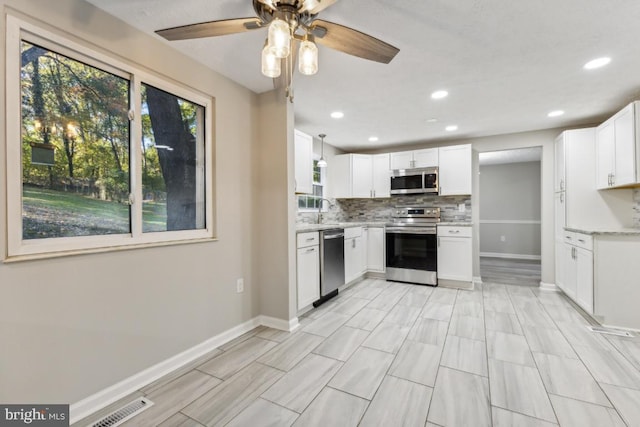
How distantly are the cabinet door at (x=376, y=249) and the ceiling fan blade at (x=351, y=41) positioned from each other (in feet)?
10.9

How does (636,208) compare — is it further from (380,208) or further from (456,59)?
(380,208)

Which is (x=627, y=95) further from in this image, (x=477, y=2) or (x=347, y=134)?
(x=347, y=134)

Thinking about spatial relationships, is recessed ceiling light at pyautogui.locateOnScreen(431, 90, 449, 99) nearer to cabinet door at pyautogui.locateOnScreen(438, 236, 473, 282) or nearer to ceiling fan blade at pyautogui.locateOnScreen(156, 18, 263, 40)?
ceiling fan blade at pyautogui.locateOnScreen(156, 18, 263, 40)

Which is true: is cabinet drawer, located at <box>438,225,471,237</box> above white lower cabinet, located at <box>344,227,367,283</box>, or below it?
above

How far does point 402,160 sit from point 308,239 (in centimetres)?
253

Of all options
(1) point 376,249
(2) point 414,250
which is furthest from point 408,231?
(1) point 376,249

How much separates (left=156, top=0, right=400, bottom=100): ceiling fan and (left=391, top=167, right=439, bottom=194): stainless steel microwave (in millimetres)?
3251

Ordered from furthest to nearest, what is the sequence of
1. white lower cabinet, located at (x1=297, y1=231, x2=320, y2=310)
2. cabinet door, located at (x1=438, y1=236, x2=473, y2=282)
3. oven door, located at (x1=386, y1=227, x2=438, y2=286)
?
oven door, located at (x1=386, y1=227, x2=438, y2=286)
cabinet door, located at (x1=438, y1=236, x2=473, y2=282)
white lower cabinet, located at (x1=297, y1=231, x2=320, y2=310)

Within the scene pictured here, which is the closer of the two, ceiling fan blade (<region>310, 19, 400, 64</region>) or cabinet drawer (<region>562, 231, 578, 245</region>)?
ceiling fan blade (<region>310, 19, 400, 64</region>)

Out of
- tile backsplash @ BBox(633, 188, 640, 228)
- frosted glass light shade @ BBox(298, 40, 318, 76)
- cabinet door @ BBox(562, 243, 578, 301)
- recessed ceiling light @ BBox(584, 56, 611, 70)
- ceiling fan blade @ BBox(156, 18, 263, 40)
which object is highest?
recessed ceiling light @ BBox(584, 56, 611, 70)

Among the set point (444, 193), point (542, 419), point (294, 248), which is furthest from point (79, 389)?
point (444, 193)

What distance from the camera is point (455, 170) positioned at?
4281mm

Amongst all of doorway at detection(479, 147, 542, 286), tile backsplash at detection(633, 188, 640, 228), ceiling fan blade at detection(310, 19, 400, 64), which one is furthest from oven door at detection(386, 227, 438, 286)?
ceiling fan blade at detection(310, 19, 400, 64)

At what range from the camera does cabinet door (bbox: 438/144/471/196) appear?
421 cm
